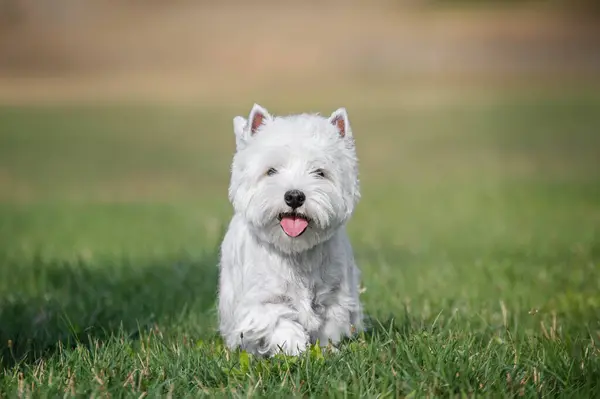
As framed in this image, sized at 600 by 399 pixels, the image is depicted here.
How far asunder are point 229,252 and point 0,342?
194 cm

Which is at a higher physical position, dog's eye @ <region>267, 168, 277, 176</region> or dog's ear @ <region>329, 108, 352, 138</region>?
→ dog's ear @ <region>329, 108, 352, 138</region>

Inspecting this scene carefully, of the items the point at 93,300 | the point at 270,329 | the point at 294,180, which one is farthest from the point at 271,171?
the point at 93,300

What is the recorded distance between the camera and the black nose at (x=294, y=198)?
5.25m

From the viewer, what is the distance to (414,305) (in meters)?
7.91

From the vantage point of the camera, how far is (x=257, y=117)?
225 inches

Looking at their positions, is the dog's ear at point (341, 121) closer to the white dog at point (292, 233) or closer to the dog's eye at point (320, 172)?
the white dog at point (292, 233)

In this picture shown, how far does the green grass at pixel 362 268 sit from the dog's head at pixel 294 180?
0.75 metres

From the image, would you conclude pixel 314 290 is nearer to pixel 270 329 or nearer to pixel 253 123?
pixel 270 329

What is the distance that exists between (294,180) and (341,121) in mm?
635

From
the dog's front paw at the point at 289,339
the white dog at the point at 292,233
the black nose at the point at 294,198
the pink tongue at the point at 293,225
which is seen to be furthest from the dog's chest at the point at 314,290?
the black nose at the point at 294,198

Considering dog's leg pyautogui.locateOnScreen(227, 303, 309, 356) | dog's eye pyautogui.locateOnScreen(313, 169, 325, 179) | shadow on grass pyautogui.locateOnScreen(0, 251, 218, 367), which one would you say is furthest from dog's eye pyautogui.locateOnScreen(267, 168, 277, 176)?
shadow on grass pyautogui.locateOnScreen(0, 251, 218, 367)

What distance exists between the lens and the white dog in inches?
211

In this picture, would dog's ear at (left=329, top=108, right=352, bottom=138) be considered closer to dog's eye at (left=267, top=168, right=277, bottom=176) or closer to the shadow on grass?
dog's eye at (left=267, top=168, right=277, bottom=176)

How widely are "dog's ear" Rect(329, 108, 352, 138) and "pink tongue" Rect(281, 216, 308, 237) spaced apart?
0.69 metres
